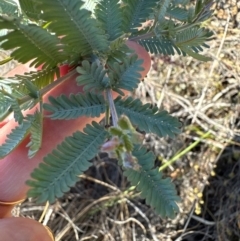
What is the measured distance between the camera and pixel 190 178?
2.36 metres

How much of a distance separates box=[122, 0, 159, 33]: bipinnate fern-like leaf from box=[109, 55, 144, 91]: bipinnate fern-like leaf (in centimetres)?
14

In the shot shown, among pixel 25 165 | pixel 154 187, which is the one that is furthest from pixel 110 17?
pixel 25 165

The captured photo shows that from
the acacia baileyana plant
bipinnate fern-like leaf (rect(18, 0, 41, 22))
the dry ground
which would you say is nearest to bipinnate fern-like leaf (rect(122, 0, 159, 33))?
the acacia baileyana plant

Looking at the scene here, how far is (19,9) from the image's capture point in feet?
3.45

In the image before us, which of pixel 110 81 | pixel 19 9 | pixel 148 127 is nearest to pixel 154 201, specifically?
pixel 148 127

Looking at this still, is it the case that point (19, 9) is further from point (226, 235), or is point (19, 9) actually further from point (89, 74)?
point (226, 235)

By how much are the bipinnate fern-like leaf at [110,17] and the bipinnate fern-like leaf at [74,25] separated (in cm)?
6

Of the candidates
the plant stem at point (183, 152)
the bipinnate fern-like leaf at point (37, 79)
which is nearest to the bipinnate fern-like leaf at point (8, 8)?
the bipinnate fern-like leaf at point (37, 79)

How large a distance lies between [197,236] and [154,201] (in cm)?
169

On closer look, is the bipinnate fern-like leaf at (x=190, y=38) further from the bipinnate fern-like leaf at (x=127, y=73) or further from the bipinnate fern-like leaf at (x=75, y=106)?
the bipinnate fern-like leaf at (x=75, y=106)

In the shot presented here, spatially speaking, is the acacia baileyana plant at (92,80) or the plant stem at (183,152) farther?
the plant stem at (183,152)

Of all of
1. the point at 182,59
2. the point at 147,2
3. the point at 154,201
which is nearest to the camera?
the point at 154,201

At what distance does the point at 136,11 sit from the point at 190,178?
60.9 inches

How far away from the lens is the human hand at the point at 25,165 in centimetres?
113
